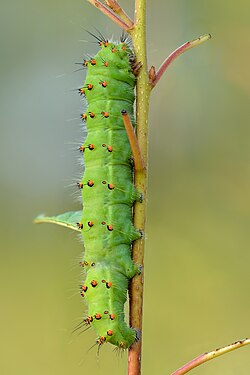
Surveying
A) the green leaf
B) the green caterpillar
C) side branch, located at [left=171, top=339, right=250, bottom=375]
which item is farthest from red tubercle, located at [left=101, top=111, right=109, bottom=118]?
side branch, located at [left=171, top=339, right=250, bottom=375]

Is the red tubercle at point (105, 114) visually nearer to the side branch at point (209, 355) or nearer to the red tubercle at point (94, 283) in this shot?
the red tubercle at point (94, 283)

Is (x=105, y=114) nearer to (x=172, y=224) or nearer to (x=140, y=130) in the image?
(x=140, y=130)

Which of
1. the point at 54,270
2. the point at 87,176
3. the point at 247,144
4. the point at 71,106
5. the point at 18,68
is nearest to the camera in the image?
the point at 87,176

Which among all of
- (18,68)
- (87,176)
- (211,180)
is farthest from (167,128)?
(87,176)

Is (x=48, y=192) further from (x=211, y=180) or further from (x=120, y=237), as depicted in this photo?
(x=120, y=237)

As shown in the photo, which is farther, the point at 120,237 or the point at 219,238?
the point at 219,238

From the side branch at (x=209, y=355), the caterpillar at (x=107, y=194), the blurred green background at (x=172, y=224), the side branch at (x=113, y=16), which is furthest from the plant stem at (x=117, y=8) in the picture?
the blurred green background at (x=172, y=224)

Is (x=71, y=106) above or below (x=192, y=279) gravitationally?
above
